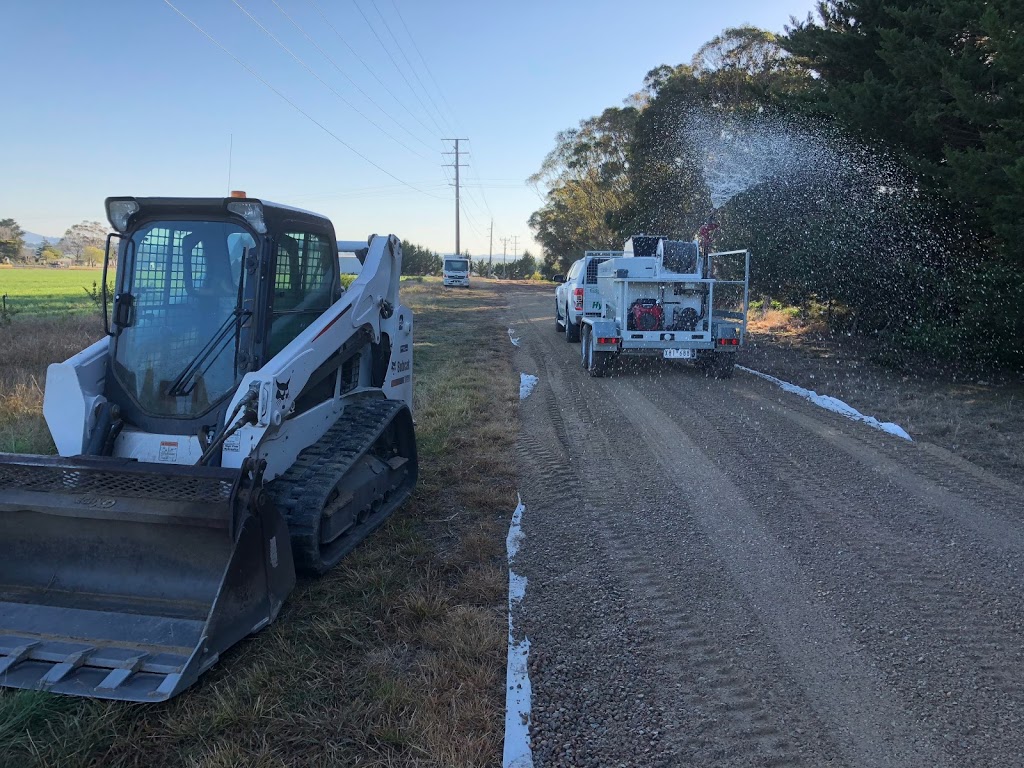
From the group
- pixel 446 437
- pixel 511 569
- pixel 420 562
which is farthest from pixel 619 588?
pixel 446 437

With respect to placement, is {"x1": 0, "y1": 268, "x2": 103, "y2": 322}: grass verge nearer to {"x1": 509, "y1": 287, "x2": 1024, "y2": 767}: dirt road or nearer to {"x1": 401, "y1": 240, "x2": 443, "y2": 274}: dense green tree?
{"x1": 509, "y1": 287, "x2": 1024, "y2": 767}: dirt road

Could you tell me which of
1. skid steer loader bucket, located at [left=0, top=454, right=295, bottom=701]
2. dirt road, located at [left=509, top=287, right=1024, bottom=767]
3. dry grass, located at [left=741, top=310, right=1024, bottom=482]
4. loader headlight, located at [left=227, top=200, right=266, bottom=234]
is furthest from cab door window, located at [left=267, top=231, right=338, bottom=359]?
A: dry grass, located at [left=741, top=310, right=1024, bottom=482]

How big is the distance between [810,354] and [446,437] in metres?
9.82

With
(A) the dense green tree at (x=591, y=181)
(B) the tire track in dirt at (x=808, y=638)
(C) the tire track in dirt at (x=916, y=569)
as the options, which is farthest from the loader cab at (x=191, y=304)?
(A) the dense green tree at (x=591, y=181)

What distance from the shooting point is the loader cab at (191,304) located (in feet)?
14.5

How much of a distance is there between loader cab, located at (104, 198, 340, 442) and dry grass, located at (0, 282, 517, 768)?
4.50 feet

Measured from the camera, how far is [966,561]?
4.83 metres

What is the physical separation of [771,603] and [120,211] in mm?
4516

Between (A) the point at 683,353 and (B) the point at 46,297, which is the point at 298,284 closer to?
(A) the point at 683,353

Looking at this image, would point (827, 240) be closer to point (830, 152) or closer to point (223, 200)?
point (830, 152)

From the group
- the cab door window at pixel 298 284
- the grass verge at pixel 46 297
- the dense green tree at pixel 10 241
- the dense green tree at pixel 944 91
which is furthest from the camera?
the dense green tree at pixel 10 241

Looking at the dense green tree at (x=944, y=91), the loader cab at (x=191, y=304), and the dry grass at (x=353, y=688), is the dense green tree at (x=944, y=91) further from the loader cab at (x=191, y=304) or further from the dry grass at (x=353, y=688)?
the loader cab at (x=191, y=304)

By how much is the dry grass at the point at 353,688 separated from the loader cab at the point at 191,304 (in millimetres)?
1372

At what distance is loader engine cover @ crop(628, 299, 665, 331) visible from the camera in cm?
1227
